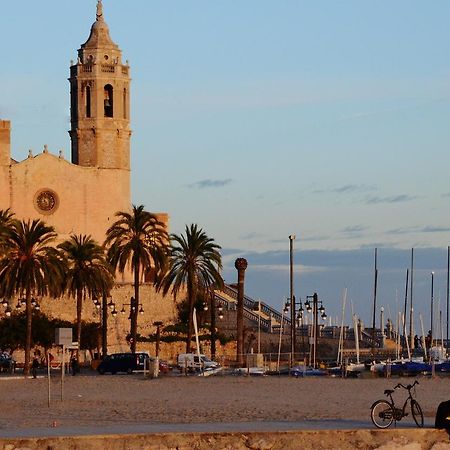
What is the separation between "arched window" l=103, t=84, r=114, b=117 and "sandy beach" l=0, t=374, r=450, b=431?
48316mm

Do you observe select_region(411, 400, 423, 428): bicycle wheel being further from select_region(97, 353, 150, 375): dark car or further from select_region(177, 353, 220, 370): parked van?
select_region(97, 353, 150, 375): dark car

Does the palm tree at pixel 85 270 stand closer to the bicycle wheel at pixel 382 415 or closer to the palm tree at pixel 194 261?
the palm tree at pixel 194 261

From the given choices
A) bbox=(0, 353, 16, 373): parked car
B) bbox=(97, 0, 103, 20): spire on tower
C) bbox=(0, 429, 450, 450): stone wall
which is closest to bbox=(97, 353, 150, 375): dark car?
bbox=(0, 353, 16, 373): parked car

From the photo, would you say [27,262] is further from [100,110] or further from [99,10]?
[99,10]

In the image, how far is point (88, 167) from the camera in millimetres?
107938

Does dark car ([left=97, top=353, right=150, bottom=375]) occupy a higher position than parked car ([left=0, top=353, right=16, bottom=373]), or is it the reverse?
dark car ([left=97, top=353, right=150, bottom=375])

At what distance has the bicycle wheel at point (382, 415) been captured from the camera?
28.5 metres

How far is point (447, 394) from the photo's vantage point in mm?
46844

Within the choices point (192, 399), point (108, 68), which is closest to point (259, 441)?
point (192, 399)

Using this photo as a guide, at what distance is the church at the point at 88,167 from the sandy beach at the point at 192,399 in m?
43.5

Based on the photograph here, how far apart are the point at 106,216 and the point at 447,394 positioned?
62.2 m

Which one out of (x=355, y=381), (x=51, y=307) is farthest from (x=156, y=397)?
(x=51, y=307)

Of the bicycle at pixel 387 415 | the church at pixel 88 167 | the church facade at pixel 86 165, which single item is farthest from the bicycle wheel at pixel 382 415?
the church facade at pixel 86 165

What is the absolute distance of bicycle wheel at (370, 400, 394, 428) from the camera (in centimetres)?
2853
